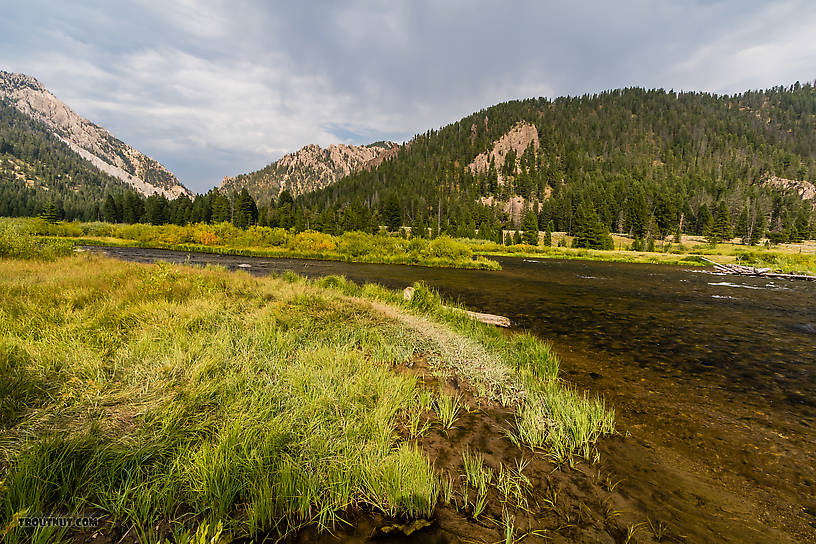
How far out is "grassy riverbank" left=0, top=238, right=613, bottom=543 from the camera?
3.53 meters

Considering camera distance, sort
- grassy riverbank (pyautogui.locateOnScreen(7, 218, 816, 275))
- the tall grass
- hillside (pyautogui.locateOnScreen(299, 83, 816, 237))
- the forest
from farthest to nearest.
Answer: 1. hillside (pyautogui.locateOnScreen(299, 83, 816, 237))
2. the forest
3. grassy riverbank (pyautogui.locateOnScreen(7, 218, 816, 275))
4. the tall grass

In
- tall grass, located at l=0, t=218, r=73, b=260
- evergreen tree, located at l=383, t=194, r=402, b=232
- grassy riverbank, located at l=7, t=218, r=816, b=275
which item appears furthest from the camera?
evergreen tree, located at l=383, t=194, r=402, b=232

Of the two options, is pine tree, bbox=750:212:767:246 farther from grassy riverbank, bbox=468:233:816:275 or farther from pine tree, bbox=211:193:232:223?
pine tree, bbox=211:193:232:223

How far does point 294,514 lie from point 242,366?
3.53m

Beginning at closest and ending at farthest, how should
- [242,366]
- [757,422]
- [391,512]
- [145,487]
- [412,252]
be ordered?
[145,487] → [391,512] → [242,366] → [757,422] → [412,252]

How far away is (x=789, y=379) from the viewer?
33.0 ft

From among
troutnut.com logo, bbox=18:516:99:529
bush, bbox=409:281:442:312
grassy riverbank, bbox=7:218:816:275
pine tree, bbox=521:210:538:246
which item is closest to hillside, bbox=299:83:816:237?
pine tree, bbox=521:210:538:246

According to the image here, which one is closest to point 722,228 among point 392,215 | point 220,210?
point 392,215

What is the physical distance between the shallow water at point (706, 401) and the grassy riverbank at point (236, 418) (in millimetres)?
1180

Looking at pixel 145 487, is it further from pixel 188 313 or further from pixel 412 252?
pixel 412 252

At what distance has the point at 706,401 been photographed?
839 cm

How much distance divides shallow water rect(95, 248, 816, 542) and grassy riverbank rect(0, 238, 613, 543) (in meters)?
1.18

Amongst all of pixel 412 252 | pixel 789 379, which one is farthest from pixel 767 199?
pixel 789 379

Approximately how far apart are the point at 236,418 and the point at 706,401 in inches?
423
